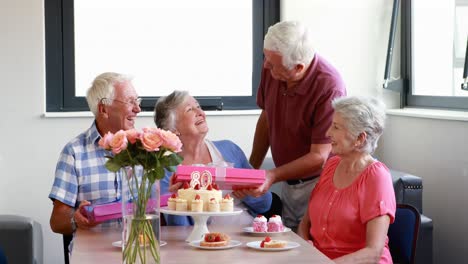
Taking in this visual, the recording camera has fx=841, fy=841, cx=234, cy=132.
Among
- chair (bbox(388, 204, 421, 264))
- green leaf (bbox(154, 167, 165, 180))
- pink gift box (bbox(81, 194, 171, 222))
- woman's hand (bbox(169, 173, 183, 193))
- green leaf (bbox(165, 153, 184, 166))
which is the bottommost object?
chair (bbox(388, 204, 421, 264))

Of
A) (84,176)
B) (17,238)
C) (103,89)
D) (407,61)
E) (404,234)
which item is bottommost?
(17,238)

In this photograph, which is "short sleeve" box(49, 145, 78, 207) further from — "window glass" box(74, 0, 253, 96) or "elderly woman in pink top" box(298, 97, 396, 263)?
"window glass" box(74, 0, 253, 96)

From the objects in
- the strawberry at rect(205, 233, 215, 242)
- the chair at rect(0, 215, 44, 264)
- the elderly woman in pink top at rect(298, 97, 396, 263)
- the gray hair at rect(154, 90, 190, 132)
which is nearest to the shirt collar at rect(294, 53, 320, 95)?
the elderly woman in pink top at rect(298, 97, 396, 263)

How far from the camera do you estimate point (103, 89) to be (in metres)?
3.54

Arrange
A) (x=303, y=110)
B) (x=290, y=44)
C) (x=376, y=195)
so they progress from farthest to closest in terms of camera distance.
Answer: (x=303, y=110) < (x=290, y=44) < (x=376, y=195)

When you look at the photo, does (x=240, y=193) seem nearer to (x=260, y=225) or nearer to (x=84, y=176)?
(x=260, y=225)

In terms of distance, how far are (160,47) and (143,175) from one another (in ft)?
9.20

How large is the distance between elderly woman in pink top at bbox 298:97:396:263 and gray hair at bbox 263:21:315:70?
1.26ft

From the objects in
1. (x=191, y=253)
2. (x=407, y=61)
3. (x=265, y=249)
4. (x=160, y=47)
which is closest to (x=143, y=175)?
(x=191, y=253)

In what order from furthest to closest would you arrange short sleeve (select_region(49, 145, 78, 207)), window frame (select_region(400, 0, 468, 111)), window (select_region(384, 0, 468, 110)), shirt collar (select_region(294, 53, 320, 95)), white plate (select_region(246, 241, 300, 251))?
window frame (select_region(400, 0, 468, 111)), window (select_region(384, 0, 468, 110)), shirt collar (select_region(294, 53, 320, 95)), short sleeve (select_region(49, 145, 78, 207)), white plate (select_region(246, 241, 300, 251))

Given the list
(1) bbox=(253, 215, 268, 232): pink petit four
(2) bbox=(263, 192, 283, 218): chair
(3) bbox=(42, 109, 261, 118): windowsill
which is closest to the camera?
(1) bbox=(253, 215, 268, 232): pink petit four

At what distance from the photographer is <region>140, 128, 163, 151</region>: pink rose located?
8.15ft

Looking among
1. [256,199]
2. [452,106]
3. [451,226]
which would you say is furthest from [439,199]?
[256,199]

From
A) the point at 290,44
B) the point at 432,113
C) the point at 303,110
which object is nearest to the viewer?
the point at 290,44
